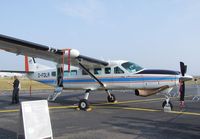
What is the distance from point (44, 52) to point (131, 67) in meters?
5.07

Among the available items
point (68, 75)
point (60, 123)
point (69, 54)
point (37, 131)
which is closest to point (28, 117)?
point (37, 131)

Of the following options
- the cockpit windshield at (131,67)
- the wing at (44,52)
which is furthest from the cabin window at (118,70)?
the wing at (44,52)

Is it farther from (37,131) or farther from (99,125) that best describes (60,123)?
(37,131)

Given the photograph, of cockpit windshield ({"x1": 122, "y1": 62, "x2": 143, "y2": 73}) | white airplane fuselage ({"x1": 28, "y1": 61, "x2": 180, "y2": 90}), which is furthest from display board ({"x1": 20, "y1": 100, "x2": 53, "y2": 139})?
cockpit windshield ({"x1": 122, "y1": 62, "x2": 143, "y2": 73})

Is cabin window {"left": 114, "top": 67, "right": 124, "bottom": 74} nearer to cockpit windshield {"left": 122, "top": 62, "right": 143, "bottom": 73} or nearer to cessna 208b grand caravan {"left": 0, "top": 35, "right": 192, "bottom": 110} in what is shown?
cessna 208b grand caravan {"left": 0, "top": 35, "right": 192, "bottom": 110}

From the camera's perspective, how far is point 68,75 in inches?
695

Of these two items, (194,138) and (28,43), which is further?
(28,43)

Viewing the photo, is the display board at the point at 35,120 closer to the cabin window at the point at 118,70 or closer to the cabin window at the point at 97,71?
the cabin window at the point at 118,70

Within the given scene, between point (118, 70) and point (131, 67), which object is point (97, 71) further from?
point (131, 67)

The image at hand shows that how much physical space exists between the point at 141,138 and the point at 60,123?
3822 millimetres

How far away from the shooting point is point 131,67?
1564cm

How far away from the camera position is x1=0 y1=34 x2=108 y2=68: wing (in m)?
12.3

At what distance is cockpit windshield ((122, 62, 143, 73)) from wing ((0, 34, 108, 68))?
3.91 feet

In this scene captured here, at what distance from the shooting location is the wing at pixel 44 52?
12.3m
